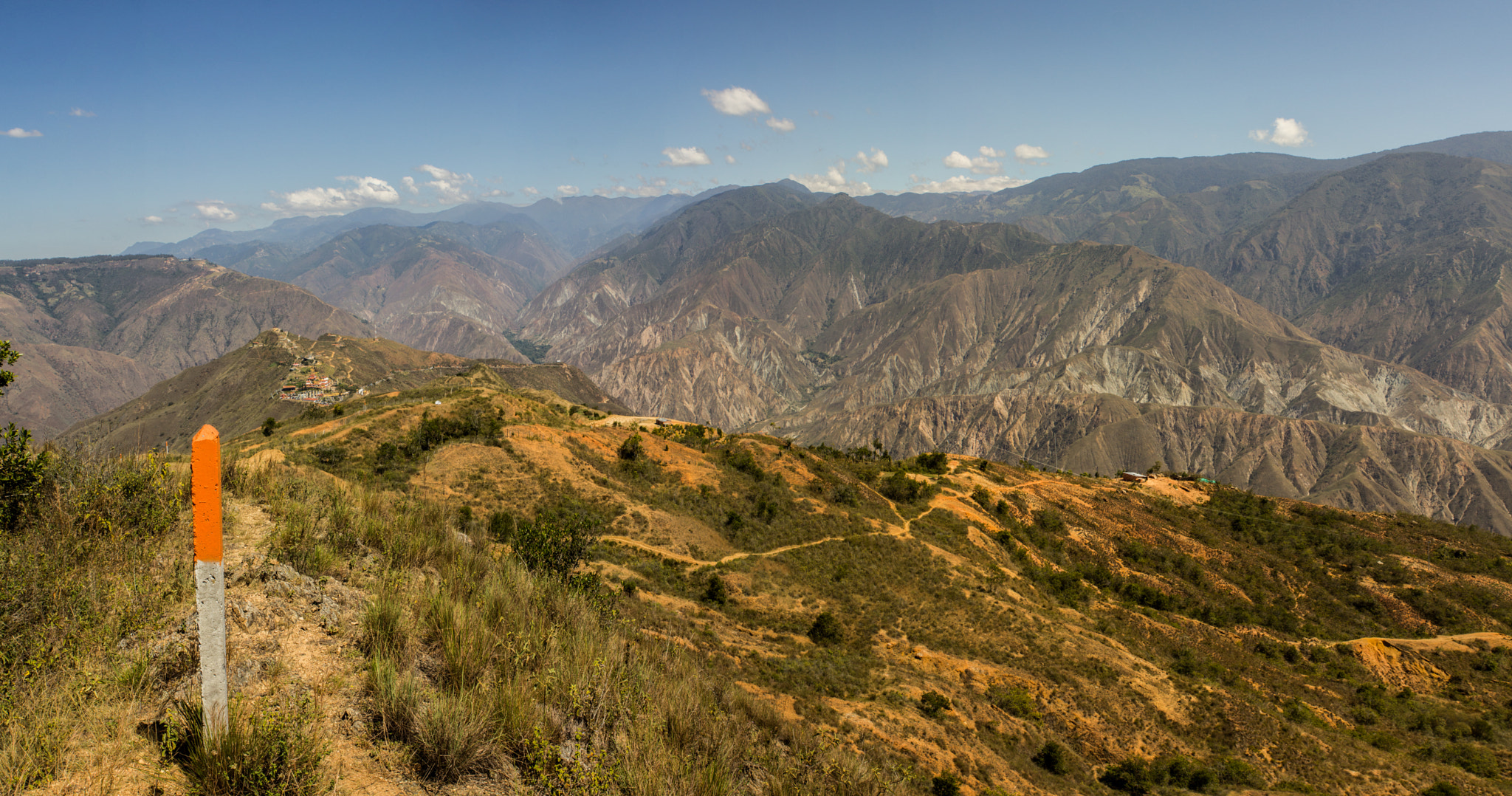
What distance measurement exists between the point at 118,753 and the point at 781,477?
4005cm

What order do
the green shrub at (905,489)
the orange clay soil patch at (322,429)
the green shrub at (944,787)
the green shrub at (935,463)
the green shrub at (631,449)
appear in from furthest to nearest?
the green shrub at (935,463), the green shrub at (905,489), the green shrub at (631,449), the orange clay soil patch at (322,429), the green shrub at (944,787)

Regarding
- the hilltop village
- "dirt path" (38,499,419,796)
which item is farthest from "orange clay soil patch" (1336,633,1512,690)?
the hilltop village

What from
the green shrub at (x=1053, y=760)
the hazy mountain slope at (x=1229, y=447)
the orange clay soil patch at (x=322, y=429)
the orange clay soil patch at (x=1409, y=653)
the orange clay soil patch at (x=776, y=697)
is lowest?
the hazy mountain slope at (x=1229, y=447)

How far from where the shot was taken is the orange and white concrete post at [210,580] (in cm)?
414

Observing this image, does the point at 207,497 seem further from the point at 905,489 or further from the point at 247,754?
the point at 905,489

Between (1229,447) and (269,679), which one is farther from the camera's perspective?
(1229,447)

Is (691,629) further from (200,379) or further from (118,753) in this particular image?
(200,379)

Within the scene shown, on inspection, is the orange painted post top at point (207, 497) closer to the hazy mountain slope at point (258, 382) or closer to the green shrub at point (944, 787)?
the green shrub at point (944, 787)

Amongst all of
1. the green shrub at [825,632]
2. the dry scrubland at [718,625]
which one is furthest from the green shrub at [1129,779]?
the green shrub at [825,632]

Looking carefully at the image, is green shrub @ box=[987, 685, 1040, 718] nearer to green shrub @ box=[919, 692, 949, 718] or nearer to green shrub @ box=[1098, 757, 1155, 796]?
green shrub @ box=[1098, 757, 1155, 796]

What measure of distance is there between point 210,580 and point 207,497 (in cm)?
68

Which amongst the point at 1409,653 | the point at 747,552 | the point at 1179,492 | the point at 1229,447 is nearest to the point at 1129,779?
the point at 747,552

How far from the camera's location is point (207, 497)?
13.9ft

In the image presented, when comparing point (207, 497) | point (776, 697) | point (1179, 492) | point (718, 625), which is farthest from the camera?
point (1179, 492)
